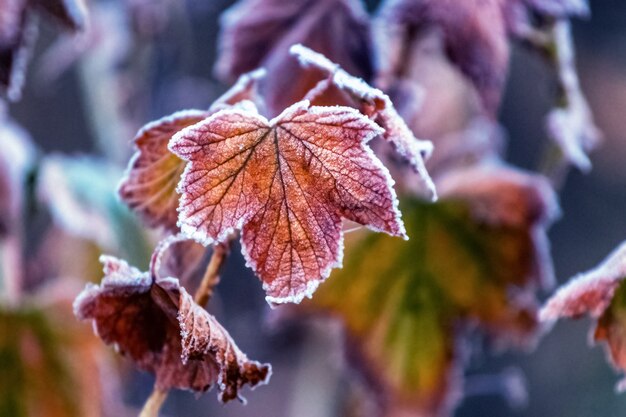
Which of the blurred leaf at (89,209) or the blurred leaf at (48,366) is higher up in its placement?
the blurred leaf at (89,209)

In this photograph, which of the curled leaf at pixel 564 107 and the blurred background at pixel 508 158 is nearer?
the curled leaf at pixel 564 107

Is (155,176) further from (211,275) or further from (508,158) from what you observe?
(508,158)

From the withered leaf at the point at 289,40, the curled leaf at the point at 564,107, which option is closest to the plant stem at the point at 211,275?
the withered leaf at the point at 289,40

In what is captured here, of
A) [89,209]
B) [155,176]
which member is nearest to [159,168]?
[155,176]

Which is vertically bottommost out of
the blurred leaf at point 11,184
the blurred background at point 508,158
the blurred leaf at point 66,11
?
the blurred background at point 508,158

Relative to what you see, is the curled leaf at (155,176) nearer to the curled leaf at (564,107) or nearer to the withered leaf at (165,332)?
the withered leaf at (165,332)

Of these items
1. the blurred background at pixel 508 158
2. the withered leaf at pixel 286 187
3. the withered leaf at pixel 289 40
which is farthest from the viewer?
the blurred background at pixel 508 158

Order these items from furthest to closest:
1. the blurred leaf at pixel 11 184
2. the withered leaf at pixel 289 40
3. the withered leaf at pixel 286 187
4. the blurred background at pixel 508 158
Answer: the blurred background at pixel 508 158, the blurred leaf at pixel 11 184, the withered leaf at pixel 289 40, the withered leaf at pixel 286 187
